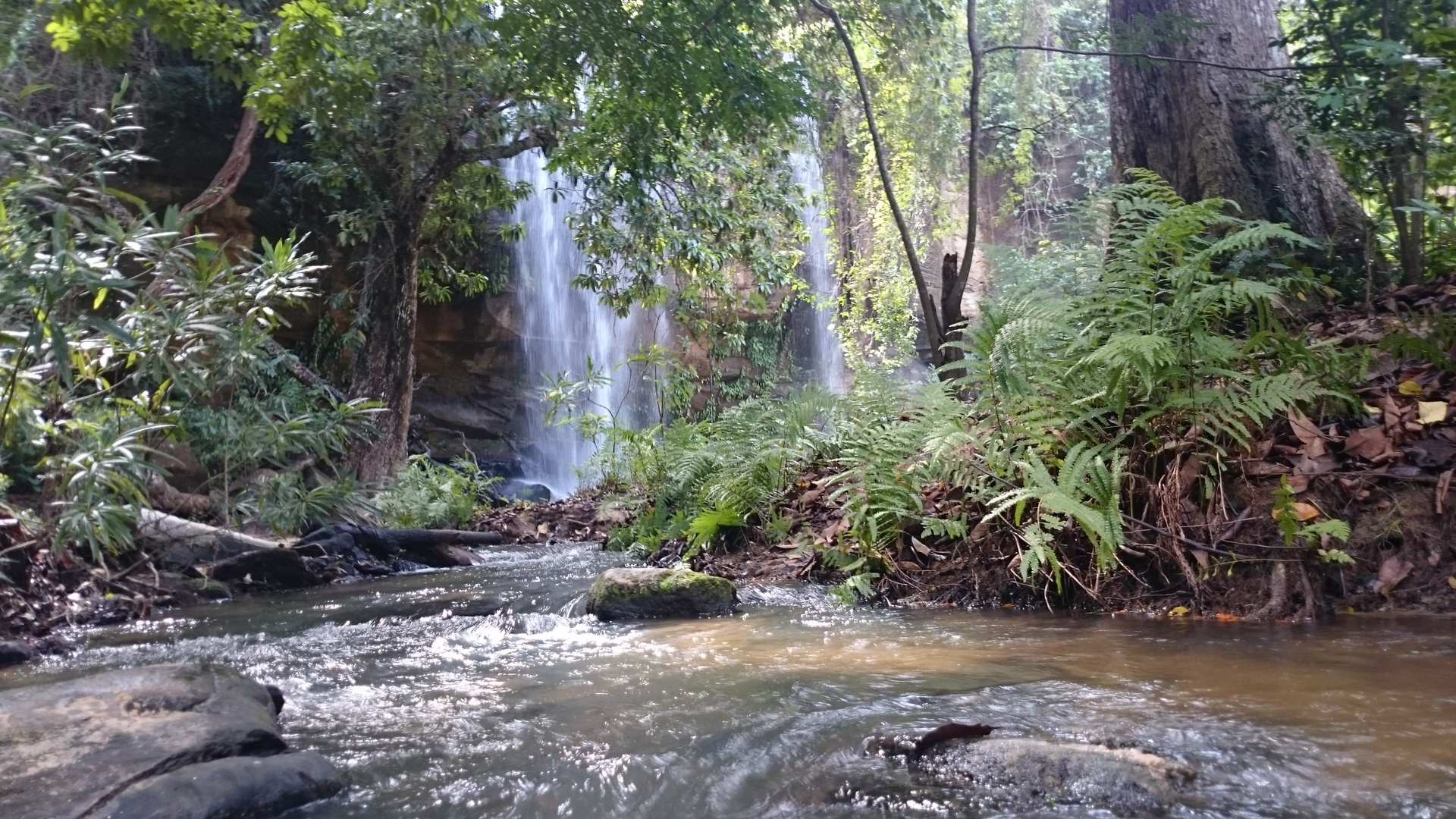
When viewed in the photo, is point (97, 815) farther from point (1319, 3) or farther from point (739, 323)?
point (739, 323)

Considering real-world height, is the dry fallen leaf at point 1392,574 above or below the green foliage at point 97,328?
below

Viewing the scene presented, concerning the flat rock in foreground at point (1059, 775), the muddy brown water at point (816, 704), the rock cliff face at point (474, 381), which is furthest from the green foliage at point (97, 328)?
the rock cliff face at point (474, 381)

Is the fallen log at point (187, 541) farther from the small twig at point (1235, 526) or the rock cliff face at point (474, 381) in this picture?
the rock cliff face at point (474, 381)

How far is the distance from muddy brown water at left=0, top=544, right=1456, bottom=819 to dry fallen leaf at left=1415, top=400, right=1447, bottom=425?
102cm

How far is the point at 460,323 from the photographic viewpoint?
1705cm

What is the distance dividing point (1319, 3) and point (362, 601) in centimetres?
703

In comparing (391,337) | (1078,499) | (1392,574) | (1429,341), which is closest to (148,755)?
(1078,499)

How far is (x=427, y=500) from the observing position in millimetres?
10344

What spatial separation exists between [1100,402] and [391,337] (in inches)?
354

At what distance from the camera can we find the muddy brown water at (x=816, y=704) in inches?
79.0

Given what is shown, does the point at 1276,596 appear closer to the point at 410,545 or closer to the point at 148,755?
the point at 148,755

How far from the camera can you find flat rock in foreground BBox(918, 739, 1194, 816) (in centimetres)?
186

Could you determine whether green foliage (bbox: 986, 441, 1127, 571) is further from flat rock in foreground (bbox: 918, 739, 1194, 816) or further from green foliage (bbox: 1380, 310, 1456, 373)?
flat rock in foreground (bbox: 918, 739, 1194, 816)

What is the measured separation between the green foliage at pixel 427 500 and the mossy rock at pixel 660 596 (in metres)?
5.34
